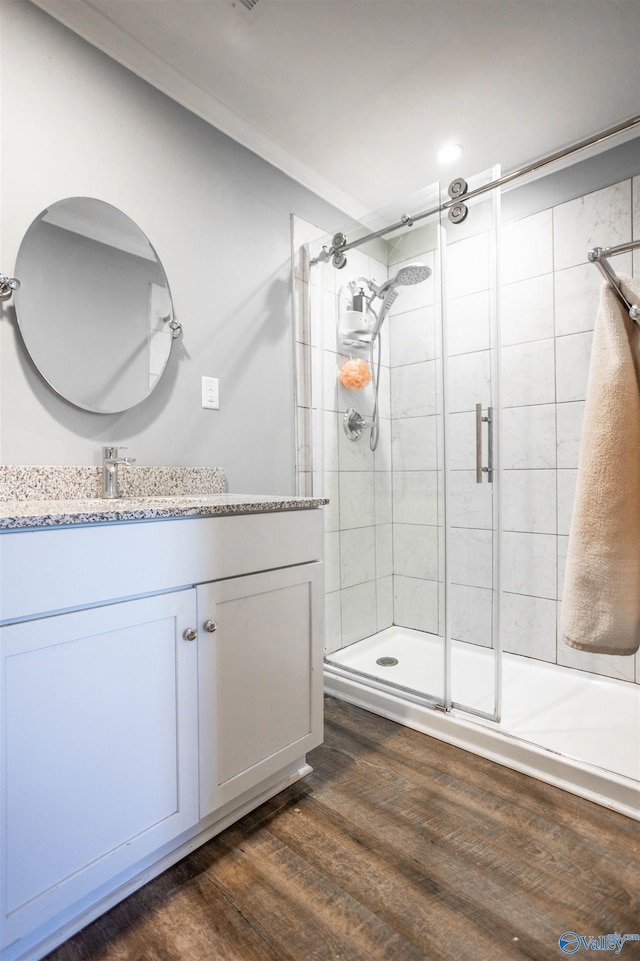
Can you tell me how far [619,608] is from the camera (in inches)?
36.3

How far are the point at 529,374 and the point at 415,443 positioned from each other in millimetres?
775

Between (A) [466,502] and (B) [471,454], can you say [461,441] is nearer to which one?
(B) [471,454]

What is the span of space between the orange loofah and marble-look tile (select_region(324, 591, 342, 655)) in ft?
3.05

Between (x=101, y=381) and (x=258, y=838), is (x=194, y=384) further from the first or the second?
(x=258, y=838)

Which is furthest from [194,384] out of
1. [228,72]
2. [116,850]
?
[116,850]

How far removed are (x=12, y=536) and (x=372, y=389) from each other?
5.04 feet

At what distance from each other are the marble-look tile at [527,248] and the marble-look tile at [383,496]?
1077mm

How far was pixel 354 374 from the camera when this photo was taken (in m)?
2.13

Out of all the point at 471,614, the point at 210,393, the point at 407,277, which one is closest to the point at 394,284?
the point at 407,277

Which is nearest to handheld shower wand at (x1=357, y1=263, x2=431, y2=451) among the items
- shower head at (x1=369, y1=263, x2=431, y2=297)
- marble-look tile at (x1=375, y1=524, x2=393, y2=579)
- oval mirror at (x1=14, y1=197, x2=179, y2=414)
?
shower head at (x1=369, y1=263, x2=431, y2=297)

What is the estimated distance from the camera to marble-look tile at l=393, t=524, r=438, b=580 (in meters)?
1.88

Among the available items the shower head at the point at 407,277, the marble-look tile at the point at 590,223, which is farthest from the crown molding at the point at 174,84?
the marble-look tile at the point at 590,223

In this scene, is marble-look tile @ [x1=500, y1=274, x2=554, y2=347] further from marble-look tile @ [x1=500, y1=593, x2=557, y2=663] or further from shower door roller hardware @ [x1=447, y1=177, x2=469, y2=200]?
marble-look tile @ [x1=500, y1=593, x2=557, y2=663]

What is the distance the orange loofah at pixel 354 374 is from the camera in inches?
82.8
